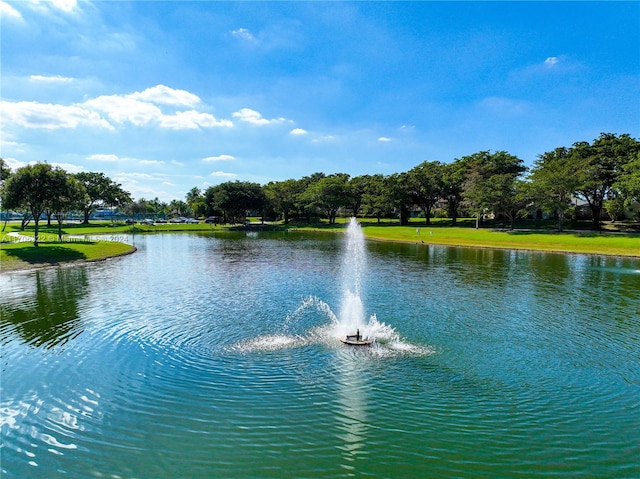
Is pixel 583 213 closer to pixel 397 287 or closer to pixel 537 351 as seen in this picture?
pixel 397 287

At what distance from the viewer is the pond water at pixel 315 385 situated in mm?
7824

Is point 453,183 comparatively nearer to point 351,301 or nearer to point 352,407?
point 351,301

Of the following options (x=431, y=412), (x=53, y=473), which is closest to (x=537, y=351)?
(x=431, y=412)

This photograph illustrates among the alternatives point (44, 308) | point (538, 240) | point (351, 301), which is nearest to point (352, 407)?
point (351, 301)

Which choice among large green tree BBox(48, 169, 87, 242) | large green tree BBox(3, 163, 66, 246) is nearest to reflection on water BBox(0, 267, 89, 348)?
large green tree BBox(3, 163, 66, 246)

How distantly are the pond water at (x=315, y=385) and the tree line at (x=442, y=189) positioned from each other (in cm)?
2365

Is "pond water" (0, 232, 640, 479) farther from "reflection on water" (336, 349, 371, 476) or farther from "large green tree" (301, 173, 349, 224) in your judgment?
"large green tree" (301, 173, 349, 224)

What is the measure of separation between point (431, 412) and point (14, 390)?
37.5 ft

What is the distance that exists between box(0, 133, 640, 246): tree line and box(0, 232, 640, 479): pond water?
23646 millimetres

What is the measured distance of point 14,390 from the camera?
10.7m

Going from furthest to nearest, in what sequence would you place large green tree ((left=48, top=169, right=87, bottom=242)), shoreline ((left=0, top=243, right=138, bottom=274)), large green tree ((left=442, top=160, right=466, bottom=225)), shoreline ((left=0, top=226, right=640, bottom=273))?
large green tree ((left=442, top=160, right=466, bottom=225))
large green tree ((left=48, top=169, right=87, bottom=242))
shoreline ((left=0, top=226, right=640, bottom=273))
shoreline ((left=0, top=243, right=138, bottom=274))

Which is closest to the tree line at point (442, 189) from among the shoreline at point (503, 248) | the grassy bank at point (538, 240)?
the grassy bank at point (538, 240)

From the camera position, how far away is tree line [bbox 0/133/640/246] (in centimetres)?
4303

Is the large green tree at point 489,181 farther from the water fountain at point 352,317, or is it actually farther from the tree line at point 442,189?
the water fountain at point 352,317
